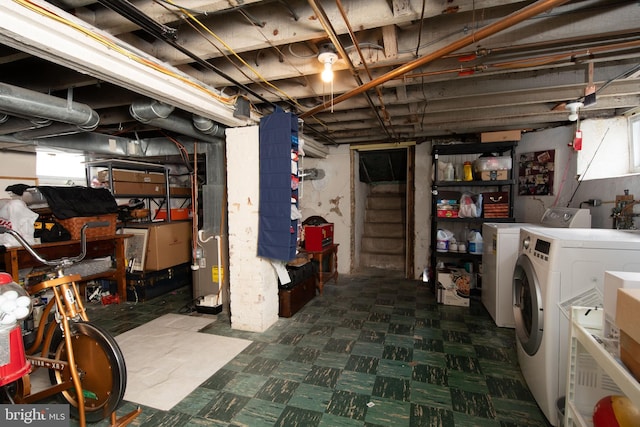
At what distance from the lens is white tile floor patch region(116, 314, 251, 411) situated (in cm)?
192

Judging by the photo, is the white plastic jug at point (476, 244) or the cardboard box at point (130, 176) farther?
the cardboard box at point (130, 176)

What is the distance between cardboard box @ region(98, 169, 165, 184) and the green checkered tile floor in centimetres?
185

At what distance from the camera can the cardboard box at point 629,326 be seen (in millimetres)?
854


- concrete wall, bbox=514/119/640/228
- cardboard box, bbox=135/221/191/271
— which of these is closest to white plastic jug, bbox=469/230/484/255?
concrete wall, bbox=514/119/640/228

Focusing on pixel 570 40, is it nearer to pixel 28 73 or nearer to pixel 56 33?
pixel 56 33

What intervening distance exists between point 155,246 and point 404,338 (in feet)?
10.8

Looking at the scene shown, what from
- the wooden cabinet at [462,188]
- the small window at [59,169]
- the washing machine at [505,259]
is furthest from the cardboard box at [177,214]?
the washing machine at [505,259]

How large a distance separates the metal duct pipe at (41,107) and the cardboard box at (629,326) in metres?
3.12

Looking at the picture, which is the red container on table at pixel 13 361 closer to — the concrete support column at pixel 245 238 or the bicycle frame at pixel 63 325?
the bicycle frame at pixel 63 325

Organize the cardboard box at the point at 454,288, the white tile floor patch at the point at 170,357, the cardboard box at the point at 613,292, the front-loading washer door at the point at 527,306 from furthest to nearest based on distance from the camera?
the cardboard box at the point at 454,288, the white tile floor patch at the point at 170,357, the front-loading washer door at the point at 527,306, the cardboard box at the point at 613,292

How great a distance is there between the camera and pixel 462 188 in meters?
4.20

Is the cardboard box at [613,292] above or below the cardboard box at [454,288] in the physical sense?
above

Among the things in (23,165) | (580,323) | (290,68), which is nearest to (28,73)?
(290,68)

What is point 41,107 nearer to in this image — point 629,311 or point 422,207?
point 629,311
